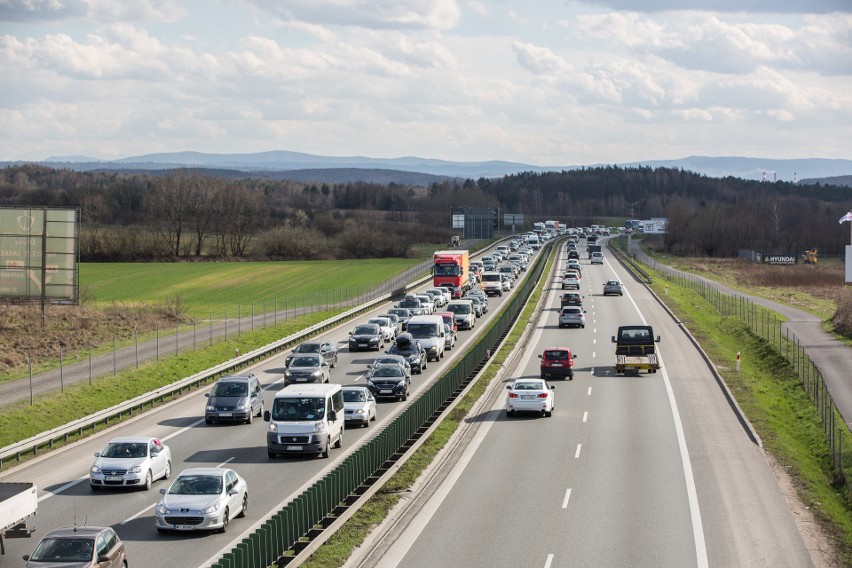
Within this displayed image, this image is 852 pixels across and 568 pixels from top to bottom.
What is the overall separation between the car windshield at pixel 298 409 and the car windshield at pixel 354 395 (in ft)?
15.6

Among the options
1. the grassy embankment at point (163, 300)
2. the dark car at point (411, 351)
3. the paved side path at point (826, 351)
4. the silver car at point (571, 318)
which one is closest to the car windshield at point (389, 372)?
the dark car at point (411, 351)

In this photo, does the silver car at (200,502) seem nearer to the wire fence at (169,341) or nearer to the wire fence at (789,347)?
the wire fence at (789,347)

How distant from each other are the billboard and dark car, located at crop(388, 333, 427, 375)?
69.7 feet

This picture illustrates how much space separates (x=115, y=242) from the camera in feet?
463

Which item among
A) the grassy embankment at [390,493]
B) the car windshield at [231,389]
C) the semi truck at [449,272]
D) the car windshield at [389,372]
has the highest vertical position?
the semi truck at [449,272]

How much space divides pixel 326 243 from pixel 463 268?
63532 mm

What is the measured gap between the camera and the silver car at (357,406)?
126 feet

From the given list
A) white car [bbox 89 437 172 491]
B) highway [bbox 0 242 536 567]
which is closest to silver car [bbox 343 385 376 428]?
highway [bbox 0 242 536 567]

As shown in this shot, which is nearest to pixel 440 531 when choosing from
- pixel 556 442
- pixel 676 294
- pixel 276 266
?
pixel 556 442

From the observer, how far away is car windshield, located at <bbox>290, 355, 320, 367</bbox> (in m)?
47.7

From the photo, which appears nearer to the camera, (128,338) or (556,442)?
(556,442)

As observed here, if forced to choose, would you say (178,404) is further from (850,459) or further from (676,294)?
(676,294)

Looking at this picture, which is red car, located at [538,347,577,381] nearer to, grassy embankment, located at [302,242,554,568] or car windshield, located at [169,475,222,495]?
grassy embankment, located at [302,242,554,568]

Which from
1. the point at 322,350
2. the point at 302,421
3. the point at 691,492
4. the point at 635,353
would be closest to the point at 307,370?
the point at 322,350
